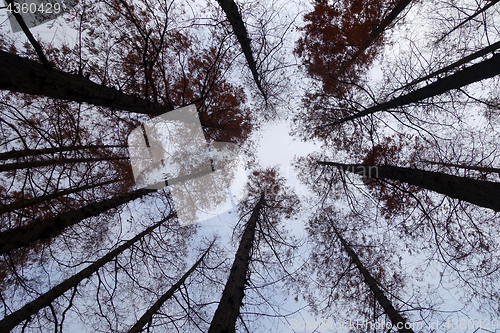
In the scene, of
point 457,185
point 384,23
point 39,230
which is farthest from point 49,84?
point 384,23

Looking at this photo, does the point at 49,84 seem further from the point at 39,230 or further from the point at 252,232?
the point at 252,232

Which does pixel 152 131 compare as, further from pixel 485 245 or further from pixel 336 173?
pixel 485 245

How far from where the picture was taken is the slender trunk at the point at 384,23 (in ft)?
19.7

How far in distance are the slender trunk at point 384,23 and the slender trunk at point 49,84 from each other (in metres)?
7.86

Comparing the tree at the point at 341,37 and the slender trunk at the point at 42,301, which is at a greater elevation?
the tree at the point at 341,37

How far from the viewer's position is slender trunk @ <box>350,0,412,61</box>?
19.7ft

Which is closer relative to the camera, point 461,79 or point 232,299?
point 232,299

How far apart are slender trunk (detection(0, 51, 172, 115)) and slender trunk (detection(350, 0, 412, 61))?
786cm

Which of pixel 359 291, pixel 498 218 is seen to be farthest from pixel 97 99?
pixel 498 218

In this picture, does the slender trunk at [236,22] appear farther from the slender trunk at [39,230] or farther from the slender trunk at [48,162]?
the slender trunk at [39,230]

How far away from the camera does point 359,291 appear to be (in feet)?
18.6

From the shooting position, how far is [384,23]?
20.0 feet

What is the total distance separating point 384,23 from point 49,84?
29.7ft

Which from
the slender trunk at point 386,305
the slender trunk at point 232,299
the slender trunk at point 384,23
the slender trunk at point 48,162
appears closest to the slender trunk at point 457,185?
the slender trunk at point 386,305
